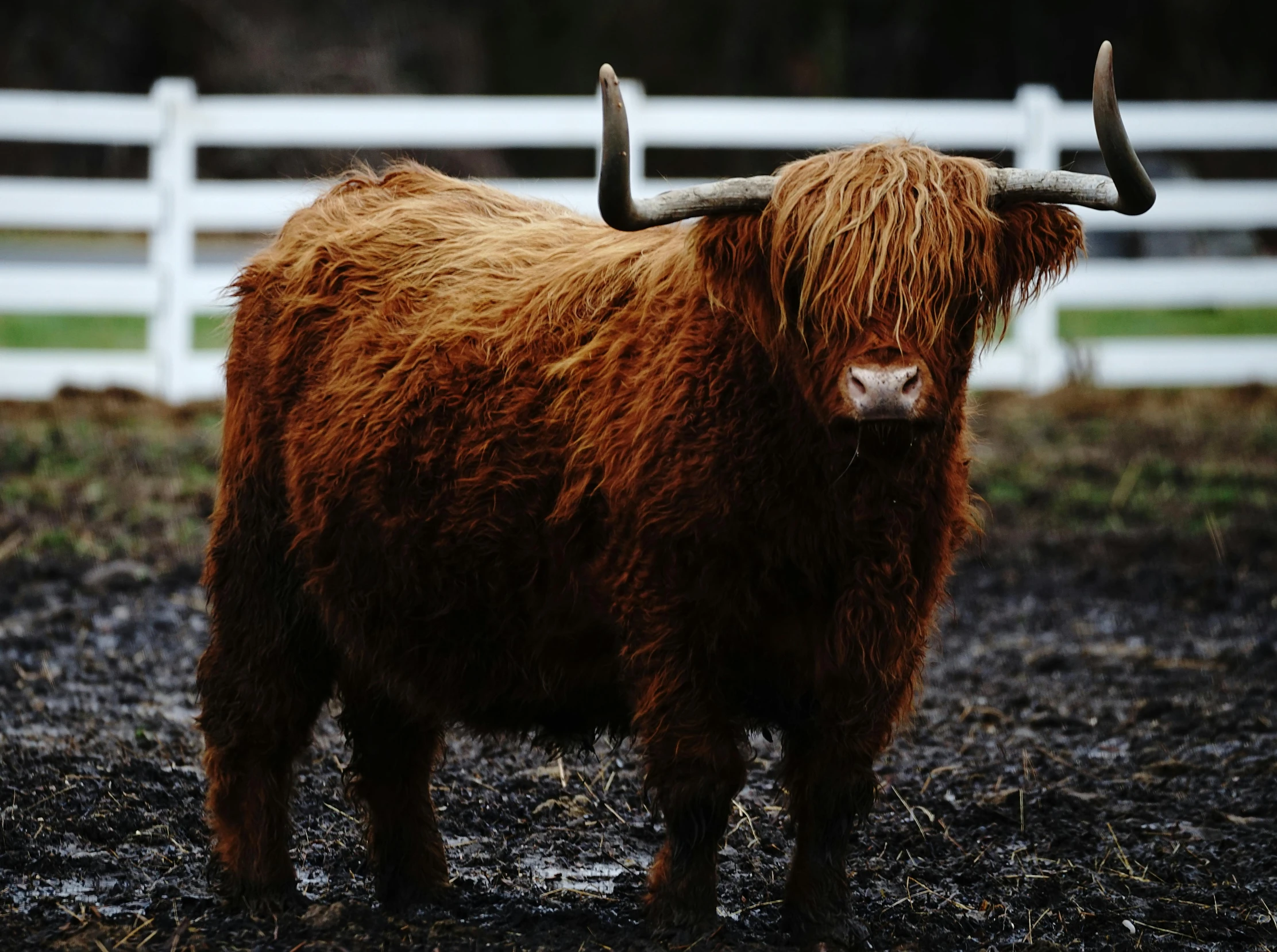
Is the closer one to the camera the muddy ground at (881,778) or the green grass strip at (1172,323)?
the muddy ground at (881,778)

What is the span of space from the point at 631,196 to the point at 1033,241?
0.83m

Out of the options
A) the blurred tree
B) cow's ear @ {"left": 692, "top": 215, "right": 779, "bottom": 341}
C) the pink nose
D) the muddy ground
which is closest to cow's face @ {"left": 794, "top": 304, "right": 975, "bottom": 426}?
the pink nose

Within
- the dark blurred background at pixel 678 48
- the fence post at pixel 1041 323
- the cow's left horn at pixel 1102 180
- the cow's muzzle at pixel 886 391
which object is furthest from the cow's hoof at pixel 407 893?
the dark blurred background at pixel 678 48

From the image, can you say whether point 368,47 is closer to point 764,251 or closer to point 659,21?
point 659,21

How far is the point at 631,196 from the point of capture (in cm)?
299

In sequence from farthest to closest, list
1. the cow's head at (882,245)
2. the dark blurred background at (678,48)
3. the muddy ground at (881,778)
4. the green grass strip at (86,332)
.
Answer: the dark blurred background at (678,48), the green grass strip at (86,332), the muddy ground at (881,778), the cow's head at (882,245)

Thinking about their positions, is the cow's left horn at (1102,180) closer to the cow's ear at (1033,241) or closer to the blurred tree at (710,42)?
the cow's ear at (1033,241)

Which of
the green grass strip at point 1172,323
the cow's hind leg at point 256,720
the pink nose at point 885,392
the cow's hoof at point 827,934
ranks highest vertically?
the pink nose at point 885,392

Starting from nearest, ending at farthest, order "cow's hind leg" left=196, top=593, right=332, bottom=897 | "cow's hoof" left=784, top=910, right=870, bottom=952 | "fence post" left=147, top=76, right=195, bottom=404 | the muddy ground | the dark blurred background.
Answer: "cow's hoof" left=784, top=910, right=870, bottom=952
the muddy ground
"cow's hind leg" left=196, top=593, right=332, bottom=897
"fence post" left=147, top=76, right=195, bottom=404
the dark blurred background

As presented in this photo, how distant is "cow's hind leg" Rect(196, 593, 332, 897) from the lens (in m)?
3.71

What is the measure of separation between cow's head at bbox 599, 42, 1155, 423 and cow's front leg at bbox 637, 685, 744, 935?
694mm

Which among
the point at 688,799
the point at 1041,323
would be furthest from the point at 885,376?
the point at 1041,323

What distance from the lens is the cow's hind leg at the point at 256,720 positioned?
3711mm

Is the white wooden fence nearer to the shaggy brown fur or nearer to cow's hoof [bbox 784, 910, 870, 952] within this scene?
the shaggy brown fur
